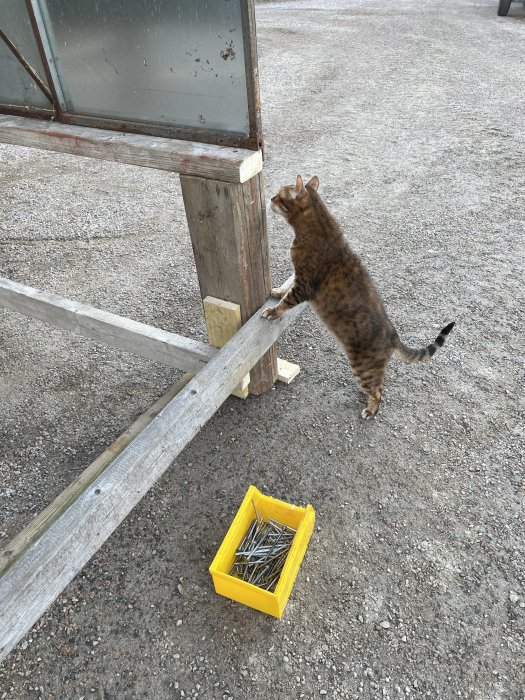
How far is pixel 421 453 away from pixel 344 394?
0.62m

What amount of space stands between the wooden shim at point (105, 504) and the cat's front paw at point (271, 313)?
0.24m

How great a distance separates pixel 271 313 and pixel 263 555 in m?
1.20

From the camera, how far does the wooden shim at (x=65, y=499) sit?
7.86ft

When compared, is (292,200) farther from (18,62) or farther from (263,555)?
(263,555)

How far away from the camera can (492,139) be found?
21.7ft

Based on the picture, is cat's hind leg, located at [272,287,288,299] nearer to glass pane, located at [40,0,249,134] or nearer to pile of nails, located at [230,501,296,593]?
glass pane, located at [40,0,249,134]

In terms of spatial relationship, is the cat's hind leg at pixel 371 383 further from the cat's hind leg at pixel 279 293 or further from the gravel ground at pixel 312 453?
the cat's hind leg at pixel 279 293

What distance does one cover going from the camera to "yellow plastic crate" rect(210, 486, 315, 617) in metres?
2.17

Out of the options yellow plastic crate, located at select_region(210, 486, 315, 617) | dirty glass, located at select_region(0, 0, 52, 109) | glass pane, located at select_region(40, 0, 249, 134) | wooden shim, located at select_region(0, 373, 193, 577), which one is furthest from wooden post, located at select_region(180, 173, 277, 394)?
yellow plastic crate, located at select_region(210, 486, 315, 617)

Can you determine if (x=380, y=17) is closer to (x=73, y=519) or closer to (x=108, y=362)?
(x=108, y=362)

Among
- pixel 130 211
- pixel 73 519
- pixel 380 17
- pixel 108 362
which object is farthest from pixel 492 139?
pixel 380 17

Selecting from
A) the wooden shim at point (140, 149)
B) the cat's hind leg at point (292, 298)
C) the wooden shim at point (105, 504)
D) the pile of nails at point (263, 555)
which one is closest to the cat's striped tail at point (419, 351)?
the cat's hind leg at point (292, 298)

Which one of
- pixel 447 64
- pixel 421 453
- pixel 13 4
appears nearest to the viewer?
pixel 13 4

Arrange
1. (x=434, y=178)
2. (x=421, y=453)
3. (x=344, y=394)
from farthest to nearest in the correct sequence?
1. (x=434, y=178)
2. (x=344, y=394)
3. (x=421, y=453)
